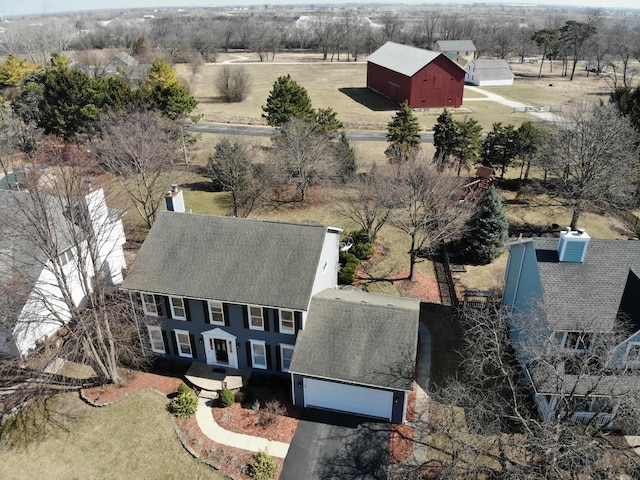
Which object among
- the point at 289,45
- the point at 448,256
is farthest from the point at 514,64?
the point at 448,256

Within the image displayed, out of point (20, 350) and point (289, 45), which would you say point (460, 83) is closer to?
point (20, 350)

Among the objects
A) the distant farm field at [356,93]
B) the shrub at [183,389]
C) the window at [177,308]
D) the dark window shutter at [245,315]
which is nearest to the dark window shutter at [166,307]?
the window at [177,308]

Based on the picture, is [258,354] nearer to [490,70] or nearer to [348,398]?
[348,398]

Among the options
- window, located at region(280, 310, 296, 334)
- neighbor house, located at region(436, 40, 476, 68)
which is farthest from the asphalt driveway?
neighbor house, located at region(436, 40, 476, 68)

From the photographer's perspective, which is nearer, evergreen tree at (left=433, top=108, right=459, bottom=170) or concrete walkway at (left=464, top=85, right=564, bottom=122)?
evergreen tree at (left=433, top=108, right=459, bottom=170)

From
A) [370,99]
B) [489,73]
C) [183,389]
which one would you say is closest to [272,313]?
[183,389]

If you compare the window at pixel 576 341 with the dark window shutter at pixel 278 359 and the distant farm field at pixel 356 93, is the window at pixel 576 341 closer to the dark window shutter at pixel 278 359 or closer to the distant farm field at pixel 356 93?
the dark window shutter at pixel 278 359

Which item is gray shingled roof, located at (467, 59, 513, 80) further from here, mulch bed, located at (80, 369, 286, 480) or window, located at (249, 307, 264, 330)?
mulch bed, located at (80, 369, 286, 480)
